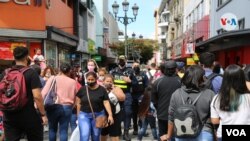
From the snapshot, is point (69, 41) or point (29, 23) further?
point (69, 41)

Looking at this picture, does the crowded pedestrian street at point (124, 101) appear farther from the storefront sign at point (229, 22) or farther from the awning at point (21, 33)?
the awning at point (21, 33)

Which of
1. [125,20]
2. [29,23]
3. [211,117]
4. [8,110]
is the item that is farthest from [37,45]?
[211,117]

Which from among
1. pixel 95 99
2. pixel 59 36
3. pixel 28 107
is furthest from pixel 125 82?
pixel 59 36

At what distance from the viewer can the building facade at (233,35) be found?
66.7 feet

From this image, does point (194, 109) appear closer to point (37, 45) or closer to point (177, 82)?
point (177, 82)

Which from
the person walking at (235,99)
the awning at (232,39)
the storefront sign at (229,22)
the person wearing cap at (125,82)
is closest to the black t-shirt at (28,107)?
the person walking at (235,99)

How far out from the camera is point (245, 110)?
485cm

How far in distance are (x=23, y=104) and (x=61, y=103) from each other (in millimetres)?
2619

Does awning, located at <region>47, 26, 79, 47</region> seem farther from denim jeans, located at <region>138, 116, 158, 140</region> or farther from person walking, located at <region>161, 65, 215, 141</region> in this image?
person walking, located at <region>161, 65, 215, 141</region>

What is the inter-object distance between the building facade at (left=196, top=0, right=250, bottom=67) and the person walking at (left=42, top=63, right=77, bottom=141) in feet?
35.0

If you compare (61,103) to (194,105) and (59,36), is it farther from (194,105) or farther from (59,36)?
(59,36)

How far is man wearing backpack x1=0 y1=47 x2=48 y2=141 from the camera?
20.0ft

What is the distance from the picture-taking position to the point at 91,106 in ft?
25.6

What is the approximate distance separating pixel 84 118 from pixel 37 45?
1660 cm
